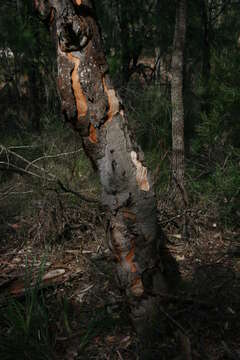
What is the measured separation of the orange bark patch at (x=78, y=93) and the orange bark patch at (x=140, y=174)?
298 millimetres

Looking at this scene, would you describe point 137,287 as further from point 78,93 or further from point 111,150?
point 78,93

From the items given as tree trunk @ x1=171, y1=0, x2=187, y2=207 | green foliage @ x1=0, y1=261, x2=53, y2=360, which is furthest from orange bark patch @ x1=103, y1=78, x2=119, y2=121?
tree trunk @ x1=171, y1=0, x2=187, y2=207

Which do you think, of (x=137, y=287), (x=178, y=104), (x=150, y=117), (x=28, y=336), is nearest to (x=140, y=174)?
(x=137, y=287)

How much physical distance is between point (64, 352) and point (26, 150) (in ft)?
10.5

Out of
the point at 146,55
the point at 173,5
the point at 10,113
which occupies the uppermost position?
the point at 173,5

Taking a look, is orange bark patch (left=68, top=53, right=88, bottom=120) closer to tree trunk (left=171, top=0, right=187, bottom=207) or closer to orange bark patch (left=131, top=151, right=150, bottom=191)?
orange bark patch (left=131, top=151, right=150, bottom=191)

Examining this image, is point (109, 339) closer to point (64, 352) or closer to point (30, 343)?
point (64, 352)

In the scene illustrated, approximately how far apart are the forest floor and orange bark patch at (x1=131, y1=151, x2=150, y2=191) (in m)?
0.44

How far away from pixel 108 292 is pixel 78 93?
1344 mm

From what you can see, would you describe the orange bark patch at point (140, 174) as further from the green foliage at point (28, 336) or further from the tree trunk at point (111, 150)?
the green foliage at point (28, 336)

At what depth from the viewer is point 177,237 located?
3.20 metres

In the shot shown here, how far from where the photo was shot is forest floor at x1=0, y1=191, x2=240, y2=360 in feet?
6.47

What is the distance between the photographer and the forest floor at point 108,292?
1971 millimetres

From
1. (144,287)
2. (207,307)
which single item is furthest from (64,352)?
(207,307)
